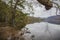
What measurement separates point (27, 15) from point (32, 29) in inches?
19.3

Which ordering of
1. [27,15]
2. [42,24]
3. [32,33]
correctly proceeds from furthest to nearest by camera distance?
[27,15], [42,24], [32,33]

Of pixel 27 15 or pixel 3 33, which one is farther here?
pixel 27 15

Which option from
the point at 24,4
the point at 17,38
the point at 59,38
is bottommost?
the point at 59,38

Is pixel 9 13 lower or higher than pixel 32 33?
higher

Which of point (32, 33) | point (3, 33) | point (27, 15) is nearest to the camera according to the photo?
point (3, 33)

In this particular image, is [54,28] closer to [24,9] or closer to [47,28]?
[47,28]

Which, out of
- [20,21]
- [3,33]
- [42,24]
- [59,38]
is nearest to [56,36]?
[59,38]

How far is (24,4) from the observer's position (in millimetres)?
3334

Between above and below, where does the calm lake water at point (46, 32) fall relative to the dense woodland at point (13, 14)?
below

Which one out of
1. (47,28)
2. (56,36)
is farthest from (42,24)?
(56,36)

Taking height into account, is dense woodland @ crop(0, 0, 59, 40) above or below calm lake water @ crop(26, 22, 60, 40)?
above

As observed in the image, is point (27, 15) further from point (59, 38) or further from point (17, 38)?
point (17, 38)

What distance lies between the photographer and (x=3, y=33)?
96.3 inches

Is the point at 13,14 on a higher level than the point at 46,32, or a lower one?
higher
